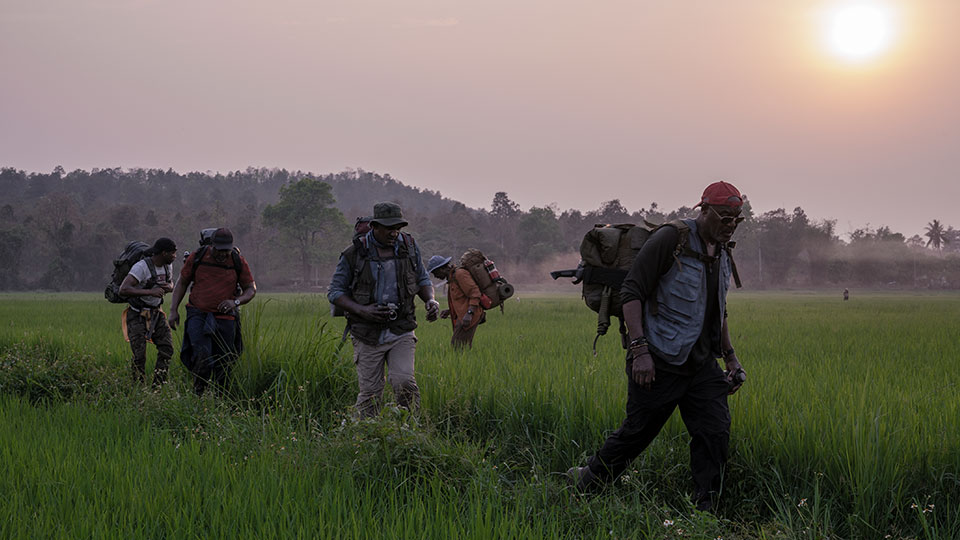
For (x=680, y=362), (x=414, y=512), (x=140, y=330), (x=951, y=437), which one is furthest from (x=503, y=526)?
(x=140, y=330)

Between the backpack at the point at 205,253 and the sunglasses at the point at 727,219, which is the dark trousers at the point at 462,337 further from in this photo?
the sunglasses at the point at 727,219

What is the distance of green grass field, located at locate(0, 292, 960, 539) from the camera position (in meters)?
3.46

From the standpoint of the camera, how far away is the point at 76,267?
68.4m

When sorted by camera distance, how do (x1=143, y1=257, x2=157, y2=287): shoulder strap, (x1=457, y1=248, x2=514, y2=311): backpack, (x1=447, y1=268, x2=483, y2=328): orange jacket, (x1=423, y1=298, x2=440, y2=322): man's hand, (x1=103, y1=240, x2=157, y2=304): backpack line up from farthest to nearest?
(x1=457, y1=248, x2=514, y2=311): backpack, (x1=447, y1=268, x2=483, y2=328): orange jacket, (x1=103, y1=240, x2=157, y2=304): backpack, (x1=143, y1=257, x2=157, y2=287): shoulder strap, (x1=423, y1=298, x2=440, y2=322): man's hand

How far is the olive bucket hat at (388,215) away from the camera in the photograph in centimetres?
550

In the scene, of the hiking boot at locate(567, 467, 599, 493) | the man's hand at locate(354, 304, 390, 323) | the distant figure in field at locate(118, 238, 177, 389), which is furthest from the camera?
the distant figure in field at locate(118, 238, 177, 389)

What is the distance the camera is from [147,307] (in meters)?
7.49

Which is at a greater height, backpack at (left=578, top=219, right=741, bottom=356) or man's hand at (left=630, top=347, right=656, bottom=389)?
backpack at (left=578, top=219, right=741, bottom=356)

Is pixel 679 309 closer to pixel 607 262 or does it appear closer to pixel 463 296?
pixel 607 262

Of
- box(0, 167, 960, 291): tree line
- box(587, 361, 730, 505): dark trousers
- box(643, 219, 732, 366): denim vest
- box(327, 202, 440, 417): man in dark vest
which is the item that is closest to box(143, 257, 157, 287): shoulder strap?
box(327, 202, 440, 417): man in dark vest

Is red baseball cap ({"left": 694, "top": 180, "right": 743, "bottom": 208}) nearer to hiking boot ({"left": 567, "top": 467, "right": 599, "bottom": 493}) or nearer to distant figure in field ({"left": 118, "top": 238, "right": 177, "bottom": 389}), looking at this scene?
hiking boot ({"left": 567, "top": 467, "right": 599, "bottom": 493})

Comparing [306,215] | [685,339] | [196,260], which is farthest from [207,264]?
[306,215]

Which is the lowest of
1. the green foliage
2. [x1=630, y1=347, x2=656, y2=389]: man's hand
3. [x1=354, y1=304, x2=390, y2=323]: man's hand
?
[x1=630, y1=347, x2=656, y2=389]: man's hand

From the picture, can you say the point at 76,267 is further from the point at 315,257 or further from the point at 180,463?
the point at 180,463
